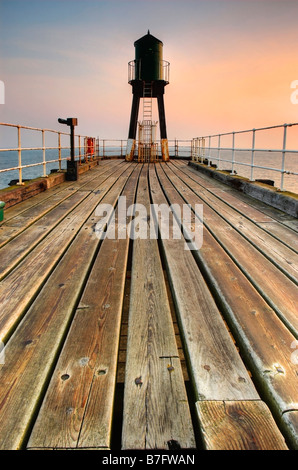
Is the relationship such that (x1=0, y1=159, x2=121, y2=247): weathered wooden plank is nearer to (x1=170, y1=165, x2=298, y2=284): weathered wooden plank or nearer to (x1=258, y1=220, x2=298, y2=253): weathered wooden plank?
(x1=170, y1=165, x2=298, y2=284): weathered wooden plank

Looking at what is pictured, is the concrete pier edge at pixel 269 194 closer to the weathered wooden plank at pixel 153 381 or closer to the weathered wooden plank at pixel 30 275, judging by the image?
the weathered wooden plank at pixel 30 275

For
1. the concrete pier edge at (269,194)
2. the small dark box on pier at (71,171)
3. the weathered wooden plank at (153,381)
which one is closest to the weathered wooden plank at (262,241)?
the concrete pier edge at (269,194)

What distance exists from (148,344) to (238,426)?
22.9 inches

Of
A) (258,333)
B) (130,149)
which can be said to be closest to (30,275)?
(258,333)

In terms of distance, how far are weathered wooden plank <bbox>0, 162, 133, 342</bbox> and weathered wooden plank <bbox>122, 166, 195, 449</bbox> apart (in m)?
0.65

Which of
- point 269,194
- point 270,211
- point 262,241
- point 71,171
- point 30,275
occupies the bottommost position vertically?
point 30,275

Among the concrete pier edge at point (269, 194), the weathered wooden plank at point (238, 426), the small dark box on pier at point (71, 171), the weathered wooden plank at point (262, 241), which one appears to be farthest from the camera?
the small dark box on pier at point (71, 171)

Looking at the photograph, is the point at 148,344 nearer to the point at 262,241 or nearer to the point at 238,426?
the point at 238,426

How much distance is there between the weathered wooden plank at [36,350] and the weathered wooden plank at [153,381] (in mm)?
214

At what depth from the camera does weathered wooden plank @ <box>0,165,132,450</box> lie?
1237 millimetres

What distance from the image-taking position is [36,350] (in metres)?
1.62

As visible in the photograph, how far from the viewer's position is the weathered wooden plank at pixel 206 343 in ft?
4.56

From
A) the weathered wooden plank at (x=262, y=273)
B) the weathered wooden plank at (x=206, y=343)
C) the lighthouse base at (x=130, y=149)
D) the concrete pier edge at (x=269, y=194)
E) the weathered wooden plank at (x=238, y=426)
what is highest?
the lighthouse base at (x=130, y=149)

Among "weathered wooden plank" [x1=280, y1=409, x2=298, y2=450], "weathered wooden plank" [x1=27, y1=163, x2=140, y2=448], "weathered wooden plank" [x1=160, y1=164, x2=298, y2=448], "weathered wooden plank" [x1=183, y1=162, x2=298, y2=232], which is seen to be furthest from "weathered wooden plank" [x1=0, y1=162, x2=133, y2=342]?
"weathered wooden plank" [x1=183, y1=162, x2=298, y2=232]
